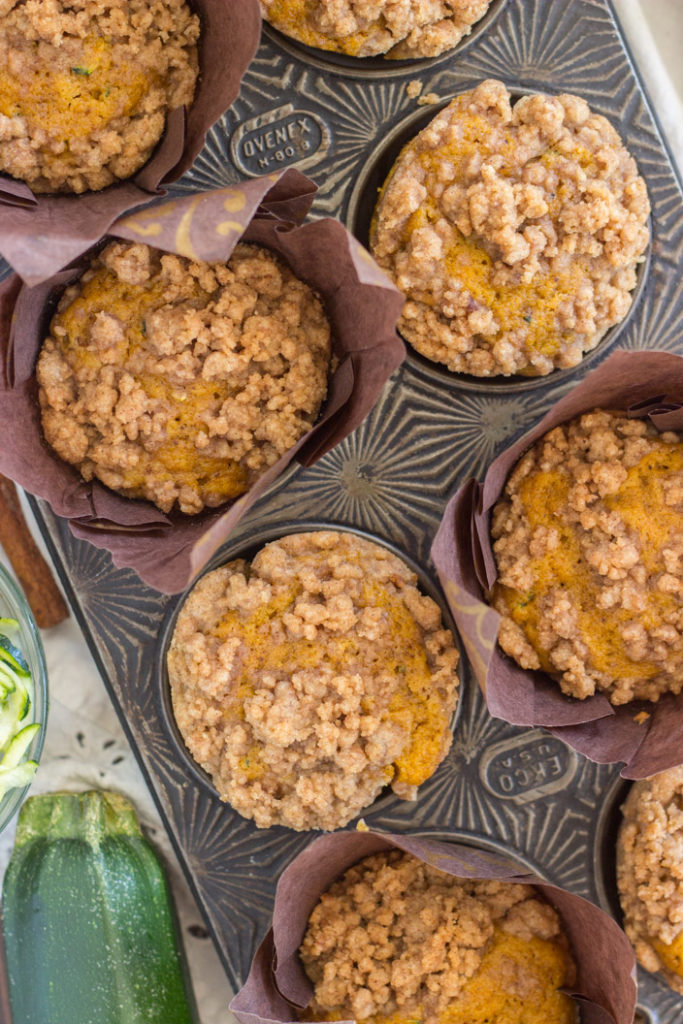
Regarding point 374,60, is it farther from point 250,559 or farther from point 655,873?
point 655,873

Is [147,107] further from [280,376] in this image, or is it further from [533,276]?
[533,276]

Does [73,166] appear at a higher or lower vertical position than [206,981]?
higher

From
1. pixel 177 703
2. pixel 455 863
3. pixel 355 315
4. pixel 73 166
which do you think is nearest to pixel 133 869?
pixel 177 703

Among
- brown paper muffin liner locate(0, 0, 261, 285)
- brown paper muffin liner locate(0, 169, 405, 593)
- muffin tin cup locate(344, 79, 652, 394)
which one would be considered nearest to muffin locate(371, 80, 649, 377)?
muffin tin cup locate(344, 79, 652, 394)

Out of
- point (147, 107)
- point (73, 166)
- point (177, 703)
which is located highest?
point (147, 107)

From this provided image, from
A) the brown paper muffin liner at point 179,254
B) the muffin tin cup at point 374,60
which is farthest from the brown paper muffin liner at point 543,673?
the muffin tin cup at point 374,60

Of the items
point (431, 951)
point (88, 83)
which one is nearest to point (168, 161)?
point (88, 83)

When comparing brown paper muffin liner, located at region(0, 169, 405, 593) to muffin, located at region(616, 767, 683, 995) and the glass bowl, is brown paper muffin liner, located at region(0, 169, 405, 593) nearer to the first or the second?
the glass bowl

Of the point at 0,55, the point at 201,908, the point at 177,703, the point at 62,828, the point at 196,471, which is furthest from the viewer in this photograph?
the point at 62,828
